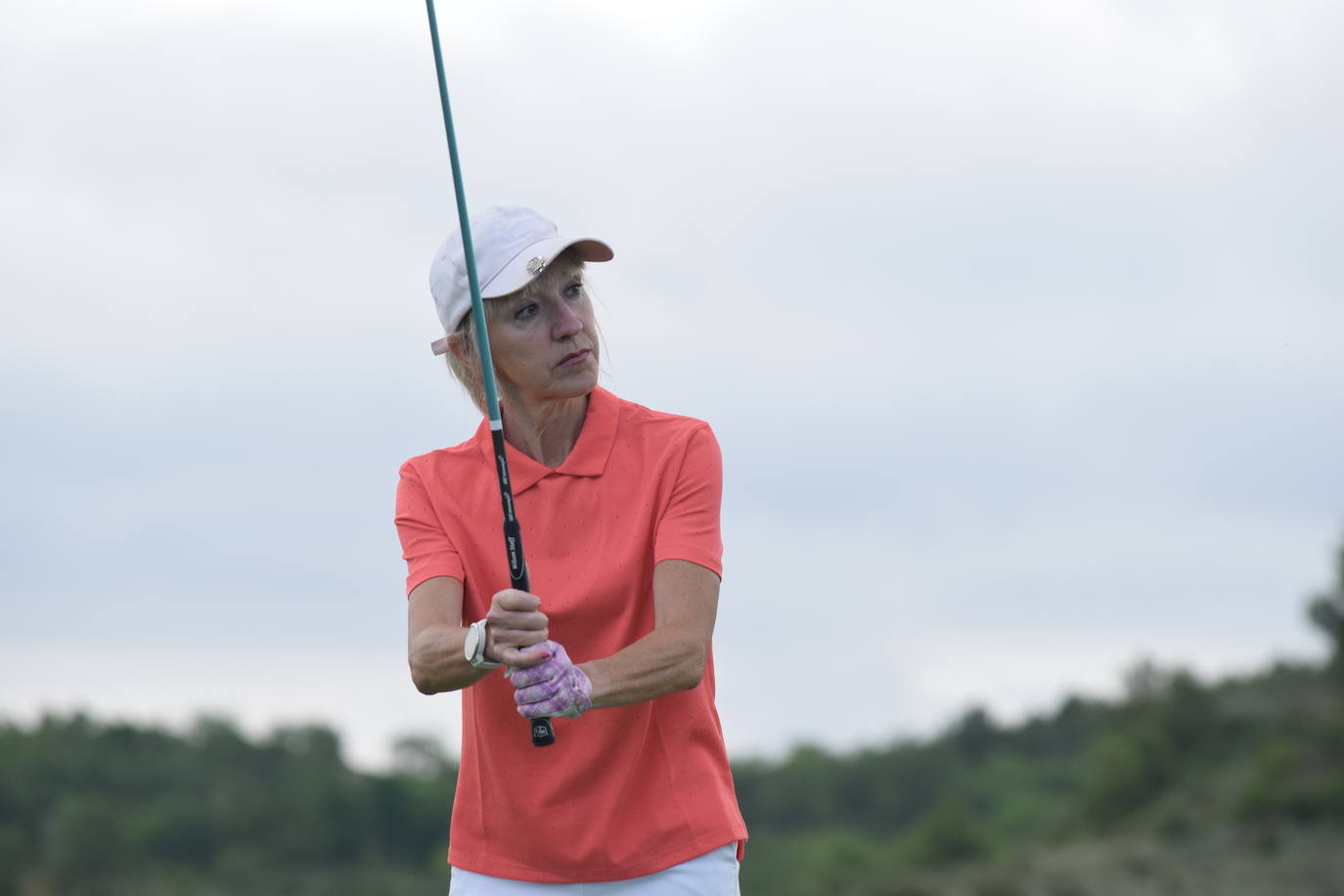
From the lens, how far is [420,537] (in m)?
4.52

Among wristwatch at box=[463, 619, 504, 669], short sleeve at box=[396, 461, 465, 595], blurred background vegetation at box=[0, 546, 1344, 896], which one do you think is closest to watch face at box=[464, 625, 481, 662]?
wristwatch at box=[463, 619, 504, 669]

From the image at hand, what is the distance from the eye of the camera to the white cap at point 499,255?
4.42 meters

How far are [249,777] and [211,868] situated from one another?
489 cm

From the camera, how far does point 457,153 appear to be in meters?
4.29

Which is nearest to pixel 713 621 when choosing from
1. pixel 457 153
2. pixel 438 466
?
pixel 438 466

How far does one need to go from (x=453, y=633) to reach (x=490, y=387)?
1.87ft

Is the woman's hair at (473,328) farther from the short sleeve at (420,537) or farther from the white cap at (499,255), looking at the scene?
the short sleeve at (420,537)

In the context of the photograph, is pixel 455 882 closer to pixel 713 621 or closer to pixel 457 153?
pixel 713 621

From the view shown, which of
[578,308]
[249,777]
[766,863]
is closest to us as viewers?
[578,308]

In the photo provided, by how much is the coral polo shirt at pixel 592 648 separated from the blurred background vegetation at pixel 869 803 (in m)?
46.6

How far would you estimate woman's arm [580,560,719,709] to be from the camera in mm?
4066

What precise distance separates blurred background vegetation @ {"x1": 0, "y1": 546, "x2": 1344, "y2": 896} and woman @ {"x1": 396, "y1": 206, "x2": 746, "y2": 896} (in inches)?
1834

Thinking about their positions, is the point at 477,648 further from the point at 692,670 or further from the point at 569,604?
the point at 692,670

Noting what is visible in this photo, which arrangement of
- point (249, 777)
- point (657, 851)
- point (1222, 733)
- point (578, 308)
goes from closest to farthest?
1. point (657, 851)
2. point (578, 308)
3. point (1222, 733)
4. point (249, 777)
